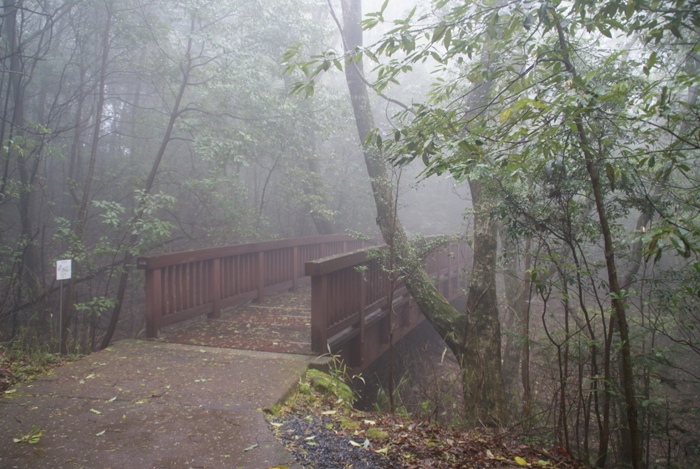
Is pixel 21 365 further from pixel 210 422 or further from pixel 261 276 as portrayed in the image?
pixel 261 276

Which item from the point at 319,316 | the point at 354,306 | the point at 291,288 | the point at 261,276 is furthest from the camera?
the point at 291,288

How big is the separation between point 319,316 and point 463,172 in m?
2.59

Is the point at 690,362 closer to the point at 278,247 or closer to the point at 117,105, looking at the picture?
the point at 278,247

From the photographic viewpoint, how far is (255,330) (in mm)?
5324

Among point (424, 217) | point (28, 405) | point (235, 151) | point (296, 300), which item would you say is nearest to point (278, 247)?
point (296, 300)

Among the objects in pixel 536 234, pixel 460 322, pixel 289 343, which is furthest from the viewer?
pixel 460 322

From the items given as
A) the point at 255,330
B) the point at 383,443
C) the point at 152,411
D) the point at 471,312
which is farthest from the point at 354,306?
the point at 152,411

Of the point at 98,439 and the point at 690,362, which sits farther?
the point at 690,362

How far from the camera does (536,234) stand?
325cm

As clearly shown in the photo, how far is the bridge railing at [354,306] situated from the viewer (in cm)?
449

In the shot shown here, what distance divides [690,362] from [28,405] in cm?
1226

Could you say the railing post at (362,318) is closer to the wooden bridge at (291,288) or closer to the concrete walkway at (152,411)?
the wooden bridge at (291,288)

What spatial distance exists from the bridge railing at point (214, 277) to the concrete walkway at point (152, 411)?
85cm

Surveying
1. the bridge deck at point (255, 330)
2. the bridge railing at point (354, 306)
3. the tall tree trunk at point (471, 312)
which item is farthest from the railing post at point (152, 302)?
the tall tree trunk at point (471, 312)
